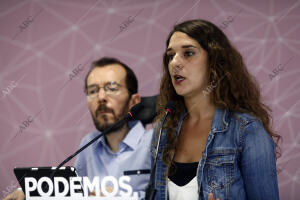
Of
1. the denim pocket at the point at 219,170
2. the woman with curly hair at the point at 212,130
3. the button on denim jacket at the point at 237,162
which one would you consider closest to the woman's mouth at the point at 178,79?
the woman with curly hair at the point at 212,130

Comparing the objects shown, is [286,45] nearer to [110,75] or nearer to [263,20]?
[263,20]

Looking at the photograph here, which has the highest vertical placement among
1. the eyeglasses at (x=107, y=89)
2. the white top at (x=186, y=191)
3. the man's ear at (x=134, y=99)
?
the eyeglasses at (x=107, y=89)

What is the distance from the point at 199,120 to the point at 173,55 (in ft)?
1.07

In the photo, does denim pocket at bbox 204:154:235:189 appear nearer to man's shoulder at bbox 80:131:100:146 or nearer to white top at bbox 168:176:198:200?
white top at bbox 168:176:198:200

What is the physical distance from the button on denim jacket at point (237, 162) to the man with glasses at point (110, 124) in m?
0.55

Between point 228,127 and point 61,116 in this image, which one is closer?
point 228,127

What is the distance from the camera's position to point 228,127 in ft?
3.98

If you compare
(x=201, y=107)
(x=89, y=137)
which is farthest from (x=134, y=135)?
(x=201, y=107)

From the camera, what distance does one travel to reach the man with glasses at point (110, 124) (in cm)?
177

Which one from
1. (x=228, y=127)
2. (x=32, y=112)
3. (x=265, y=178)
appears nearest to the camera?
(x=265, y=178)

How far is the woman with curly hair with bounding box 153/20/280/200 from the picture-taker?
1130 millimetres

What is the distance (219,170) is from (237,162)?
0.08 meters

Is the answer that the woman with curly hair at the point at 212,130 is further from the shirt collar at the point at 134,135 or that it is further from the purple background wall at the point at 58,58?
the purple background wall at the point at 58,58

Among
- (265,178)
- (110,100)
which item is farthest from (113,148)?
(265,178)
